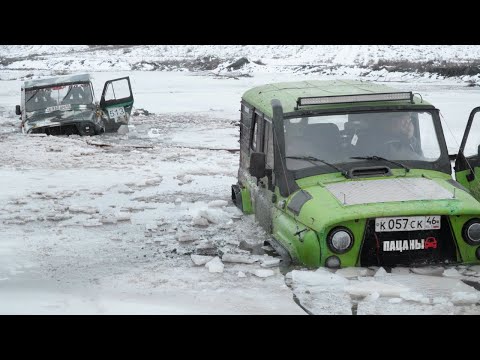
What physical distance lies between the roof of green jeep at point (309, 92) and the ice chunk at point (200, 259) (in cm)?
168

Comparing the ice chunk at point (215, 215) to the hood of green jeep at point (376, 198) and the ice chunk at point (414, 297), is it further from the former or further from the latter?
the ice chunk at point (414, 297)

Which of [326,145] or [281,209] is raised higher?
Result: [326,145]

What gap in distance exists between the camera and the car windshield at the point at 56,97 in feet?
64.4

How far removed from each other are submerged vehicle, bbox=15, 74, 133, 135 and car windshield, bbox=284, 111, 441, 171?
11915 millimetres

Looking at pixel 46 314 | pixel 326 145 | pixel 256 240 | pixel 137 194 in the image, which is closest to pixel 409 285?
pixel 326 145

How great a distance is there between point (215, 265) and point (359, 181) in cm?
164

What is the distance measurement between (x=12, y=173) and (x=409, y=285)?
9.58 m

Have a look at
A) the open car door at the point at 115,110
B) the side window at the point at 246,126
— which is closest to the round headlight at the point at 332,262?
the side window at the point at 246,126

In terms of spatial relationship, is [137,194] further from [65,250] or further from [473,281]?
[473,281]

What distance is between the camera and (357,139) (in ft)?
26.5

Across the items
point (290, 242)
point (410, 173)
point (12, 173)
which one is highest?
point (410, 173)

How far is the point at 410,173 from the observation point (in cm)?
791

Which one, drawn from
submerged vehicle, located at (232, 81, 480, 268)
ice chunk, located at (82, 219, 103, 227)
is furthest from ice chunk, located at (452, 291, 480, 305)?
ice chunk, located at (82, 219, 103, 227)

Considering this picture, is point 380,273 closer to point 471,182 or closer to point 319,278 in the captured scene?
point 319,278
